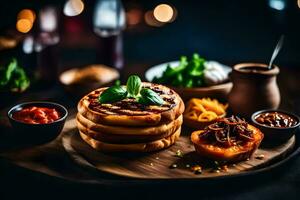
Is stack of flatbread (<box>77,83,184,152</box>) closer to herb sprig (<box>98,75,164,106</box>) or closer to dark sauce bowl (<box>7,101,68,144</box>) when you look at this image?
herb sprig (<box>98,75,164,106</box>)

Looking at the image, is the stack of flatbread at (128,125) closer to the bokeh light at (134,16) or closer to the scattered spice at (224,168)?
the scattered spice at (224,168)

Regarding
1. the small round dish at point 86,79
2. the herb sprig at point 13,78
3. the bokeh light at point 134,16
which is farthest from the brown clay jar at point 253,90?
the bokeh light at point 134,16

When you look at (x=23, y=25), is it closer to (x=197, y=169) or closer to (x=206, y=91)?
(x=206, y=91)

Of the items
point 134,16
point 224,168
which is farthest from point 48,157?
point 134,16

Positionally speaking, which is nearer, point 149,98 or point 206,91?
point 149,98

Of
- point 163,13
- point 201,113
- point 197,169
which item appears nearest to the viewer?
point 197,169

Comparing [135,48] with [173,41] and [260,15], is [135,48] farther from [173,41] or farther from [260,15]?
[260,15]

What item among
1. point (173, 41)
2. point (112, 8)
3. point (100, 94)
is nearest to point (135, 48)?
point (173, 41)
